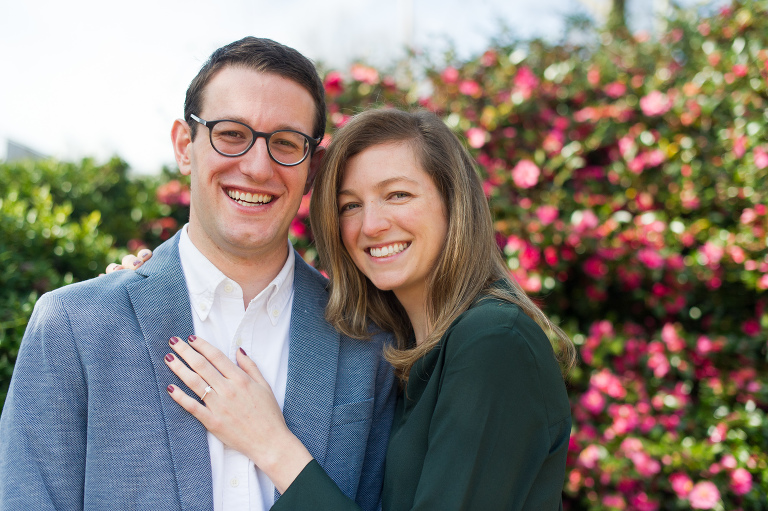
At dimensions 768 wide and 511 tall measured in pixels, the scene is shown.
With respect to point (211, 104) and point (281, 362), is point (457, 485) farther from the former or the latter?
point (211, 104)

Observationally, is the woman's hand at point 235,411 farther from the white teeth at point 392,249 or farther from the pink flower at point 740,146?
the pink flower at point 740,146

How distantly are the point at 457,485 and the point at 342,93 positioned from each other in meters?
3.34

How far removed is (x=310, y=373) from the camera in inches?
75.7

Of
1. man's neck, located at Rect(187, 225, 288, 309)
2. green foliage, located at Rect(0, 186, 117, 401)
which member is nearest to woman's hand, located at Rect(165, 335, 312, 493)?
man's neck, located at Rect(187, 225, 288, 309)

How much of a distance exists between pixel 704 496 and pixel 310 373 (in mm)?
2683

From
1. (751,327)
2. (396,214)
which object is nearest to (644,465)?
(751,327)

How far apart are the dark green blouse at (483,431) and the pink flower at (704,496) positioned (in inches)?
81.3

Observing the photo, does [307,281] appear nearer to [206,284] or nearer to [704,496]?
[206,284]

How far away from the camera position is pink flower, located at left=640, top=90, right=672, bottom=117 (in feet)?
12.4

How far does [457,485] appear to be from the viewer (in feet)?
4.81

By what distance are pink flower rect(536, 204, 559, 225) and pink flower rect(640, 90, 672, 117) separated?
3.26ft

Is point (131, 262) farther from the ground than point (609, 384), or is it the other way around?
point (131, 262)

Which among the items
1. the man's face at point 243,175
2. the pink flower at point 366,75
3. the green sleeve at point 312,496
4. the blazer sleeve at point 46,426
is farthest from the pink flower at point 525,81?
the blazer sleeve at point 46,426

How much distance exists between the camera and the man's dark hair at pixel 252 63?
1.95 meters
